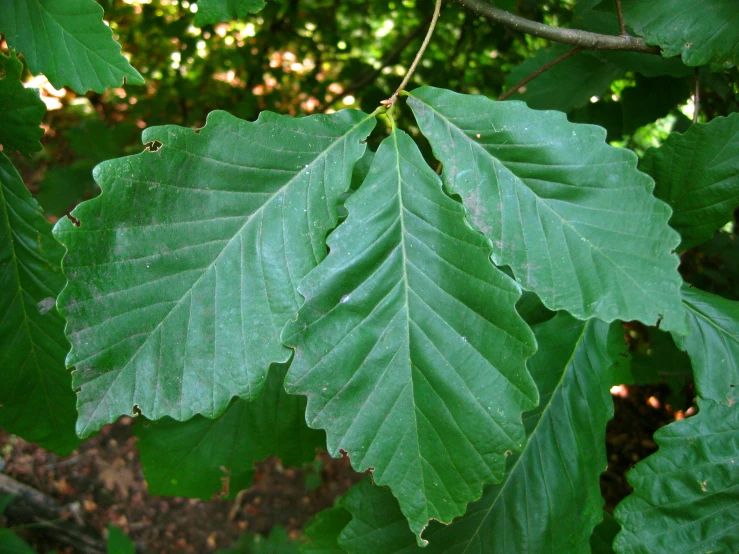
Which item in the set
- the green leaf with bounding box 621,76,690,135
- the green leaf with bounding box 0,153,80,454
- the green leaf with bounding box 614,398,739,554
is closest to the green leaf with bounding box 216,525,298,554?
the green leaf with bounding box 0,153,80,454

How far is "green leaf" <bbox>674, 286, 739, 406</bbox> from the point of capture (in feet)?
4.20

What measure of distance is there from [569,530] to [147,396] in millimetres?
914

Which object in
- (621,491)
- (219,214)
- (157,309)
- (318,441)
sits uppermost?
(219,214)

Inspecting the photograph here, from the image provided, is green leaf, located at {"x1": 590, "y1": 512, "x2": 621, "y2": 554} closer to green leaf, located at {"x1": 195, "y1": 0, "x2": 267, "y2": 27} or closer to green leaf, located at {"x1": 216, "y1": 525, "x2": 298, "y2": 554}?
green leaf, located at {"x1": 195, "y1": 0, "x2": 267, "y2": 27}

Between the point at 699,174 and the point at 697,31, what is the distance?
324mm

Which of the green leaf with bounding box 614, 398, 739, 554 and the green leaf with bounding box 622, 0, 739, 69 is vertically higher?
the green leaf with bounding box 622, 0, 739, 69

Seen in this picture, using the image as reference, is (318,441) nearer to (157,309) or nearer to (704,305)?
(157,309)

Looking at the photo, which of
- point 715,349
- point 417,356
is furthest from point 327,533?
point 715,349

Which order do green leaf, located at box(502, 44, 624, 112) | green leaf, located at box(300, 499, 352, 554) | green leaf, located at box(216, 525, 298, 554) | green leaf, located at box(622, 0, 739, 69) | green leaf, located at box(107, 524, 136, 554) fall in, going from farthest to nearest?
green leaf, located at box(216, 525, 298, 554) < green leaf, located at box(107, 524, 136, 554) < green leaf, located at box(502, 44, 624, 112) < green leaf, located at box(300, 499, 352, 554) < green leaf, located at box(622, 0, 739, 69)

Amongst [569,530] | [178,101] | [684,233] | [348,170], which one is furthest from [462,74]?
[569,530]

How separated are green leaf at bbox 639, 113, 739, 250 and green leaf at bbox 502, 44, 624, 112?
658 mm

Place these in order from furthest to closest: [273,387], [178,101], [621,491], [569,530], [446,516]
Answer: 1. [178,101]
2. [621,491]
3. [273,387]
4. [569,530]
5. [446,516]

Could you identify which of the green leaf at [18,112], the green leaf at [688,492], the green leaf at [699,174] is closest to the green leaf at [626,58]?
the green leaf at [699,174]

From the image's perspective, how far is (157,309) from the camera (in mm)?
1056
